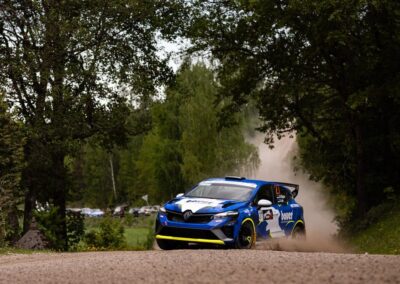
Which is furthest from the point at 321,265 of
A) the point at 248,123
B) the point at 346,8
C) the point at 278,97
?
the point at 248,123

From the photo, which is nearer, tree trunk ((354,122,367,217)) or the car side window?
the car side window

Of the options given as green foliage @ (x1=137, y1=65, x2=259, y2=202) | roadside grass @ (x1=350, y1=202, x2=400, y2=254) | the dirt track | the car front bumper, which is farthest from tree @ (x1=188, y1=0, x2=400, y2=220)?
green foliage @ (x1=137, y1=65, x2=259, y2=202)

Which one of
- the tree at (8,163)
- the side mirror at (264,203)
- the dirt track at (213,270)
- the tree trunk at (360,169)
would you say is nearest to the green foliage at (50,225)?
the tree at (8,163)

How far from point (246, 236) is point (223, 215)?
92 centimetres

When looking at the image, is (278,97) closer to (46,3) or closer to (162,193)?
(46,3)

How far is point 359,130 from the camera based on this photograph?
27.5 meters

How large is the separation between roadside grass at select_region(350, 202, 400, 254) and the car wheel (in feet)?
17.6

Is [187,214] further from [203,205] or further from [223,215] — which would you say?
[223,215]

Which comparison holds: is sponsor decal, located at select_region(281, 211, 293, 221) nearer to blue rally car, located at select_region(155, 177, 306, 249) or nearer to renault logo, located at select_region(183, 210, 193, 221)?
blue rally car, located at select_region(155, 177, 306, 249)

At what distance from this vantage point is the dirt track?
30.2 feet

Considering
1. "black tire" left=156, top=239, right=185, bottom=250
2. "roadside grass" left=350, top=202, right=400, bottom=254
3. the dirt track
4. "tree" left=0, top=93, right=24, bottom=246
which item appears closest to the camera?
the dirt track

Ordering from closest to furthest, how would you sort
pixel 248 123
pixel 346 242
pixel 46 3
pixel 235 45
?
pixel 346 242, pixel 46 3, pixel 235 45, pixel 248 123

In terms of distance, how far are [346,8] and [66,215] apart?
14.2m

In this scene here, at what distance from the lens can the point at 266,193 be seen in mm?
17500
